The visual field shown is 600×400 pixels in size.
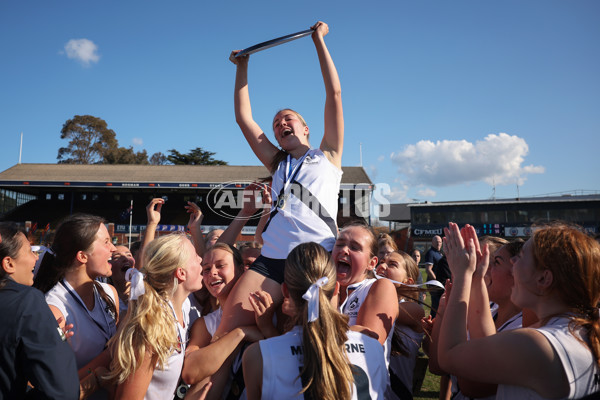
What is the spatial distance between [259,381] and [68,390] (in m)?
0.84

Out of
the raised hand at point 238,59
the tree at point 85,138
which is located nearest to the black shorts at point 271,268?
the raised hand at point 238,59

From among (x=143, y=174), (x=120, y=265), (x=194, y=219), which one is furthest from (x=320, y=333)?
(x=143, y=174)

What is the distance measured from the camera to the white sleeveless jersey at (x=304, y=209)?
2.42m

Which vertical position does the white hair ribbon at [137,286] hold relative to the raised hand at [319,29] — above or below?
below

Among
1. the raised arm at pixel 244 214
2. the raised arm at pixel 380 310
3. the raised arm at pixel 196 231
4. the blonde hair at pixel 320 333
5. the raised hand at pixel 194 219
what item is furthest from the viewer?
the raised hand at pixel 194 219

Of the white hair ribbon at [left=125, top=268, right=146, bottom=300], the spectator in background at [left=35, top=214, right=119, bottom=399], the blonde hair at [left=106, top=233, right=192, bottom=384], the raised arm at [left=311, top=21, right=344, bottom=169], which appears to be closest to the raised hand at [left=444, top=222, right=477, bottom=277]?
the raised arm at [left=311, top=21, right=344, bottom=169]

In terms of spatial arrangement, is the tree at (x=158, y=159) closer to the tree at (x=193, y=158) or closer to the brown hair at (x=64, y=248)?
the tree at (x=193, y=158)

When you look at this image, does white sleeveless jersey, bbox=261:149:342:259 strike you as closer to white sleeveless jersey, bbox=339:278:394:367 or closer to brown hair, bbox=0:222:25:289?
white sleeveless jersey, bbox=339:278:394:367

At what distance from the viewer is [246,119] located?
2.83 m

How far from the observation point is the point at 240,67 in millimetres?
2877

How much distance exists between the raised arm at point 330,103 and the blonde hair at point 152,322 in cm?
118

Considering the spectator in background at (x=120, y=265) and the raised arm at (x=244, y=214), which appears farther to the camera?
the spectator in background at (x=120, y=265)

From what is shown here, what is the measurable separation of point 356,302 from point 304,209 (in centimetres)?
66

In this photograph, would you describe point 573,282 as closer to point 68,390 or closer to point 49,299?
point 68,390
